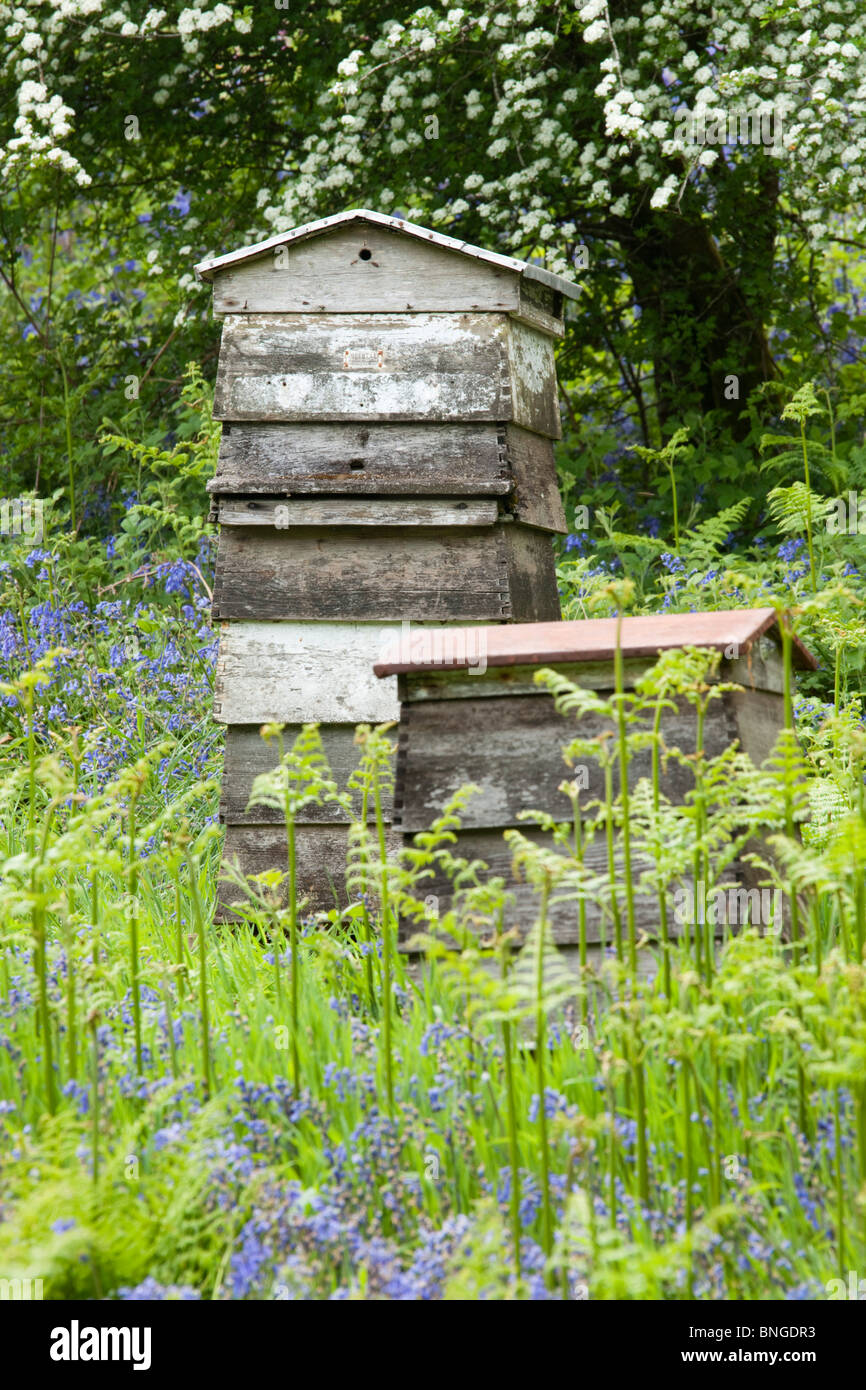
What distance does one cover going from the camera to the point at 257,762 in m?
3.87

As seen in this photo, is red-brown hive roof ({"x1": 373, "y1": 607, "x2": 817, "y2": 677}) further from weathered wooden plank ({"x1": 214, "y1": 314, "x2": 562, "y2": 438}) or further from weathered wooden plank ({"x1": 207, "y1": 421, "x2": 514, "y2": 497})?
weathered wooden plank ({"x1": 214, "y1": 314, "x2": 562, "y2": 438})

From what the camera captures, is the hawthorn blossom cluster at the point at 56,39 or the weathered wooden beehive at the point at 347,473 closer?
the weathered wooden beehive at the point at 347,473

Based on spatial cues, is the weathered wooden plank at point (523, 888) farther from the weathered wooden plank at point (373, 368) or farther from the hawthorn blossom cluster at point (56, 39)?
the hawthorn blossom cluster at point (56, 39)

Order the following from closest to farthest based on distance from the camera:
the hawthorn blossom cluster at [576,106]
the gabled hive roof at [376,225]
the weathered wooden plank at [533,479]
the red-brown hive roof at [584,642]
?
the red-brown hive roof at [584,642] < the gabled hive roof at [376,225] < the weathered wooden plank at [533,479] < the hawthorn blossom cluster at [576,106]

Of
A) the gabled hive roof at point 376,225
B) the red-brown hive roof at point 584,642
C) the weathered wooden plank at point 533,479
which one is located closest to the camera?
the red-brown hive roof at point 584,642

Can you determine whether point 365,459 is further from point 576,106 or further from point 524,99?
point 576,106

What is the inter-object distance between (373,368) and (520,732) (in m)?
1.57

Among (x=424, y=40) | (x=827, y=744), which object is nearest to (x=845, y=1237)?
(x=827, y=744)

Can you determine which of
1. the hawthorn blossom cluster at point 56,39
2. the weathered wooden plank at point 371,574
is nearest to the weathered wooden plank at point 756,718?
the weathered wooden plank at point 371,574

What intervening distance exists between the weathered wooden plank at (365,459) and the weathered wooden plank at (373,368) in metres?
0.05

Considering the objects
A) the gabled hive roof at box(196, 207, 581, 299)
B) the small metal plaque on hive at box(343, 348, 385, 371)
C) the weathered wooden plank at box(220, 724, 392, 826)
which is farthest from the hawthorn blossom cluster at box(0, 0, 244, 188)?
the weathered wooden plank at box(220, 724, 392, 826)

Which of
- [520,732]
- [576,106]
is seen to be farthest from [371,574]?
A: [576,106]

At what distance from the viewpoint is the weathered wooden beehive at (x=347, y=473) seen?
12.4 feet

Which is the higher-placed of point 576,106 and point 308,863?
point 576,106
